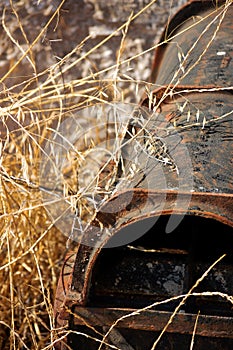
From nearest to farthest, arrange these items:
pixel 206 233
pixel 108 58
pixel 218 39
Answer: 1. pixel 206 233
2. pixel 218 39
3. pixel 108 58

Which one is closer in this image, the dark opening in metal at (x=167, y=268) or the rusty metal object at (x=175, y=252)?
the rusty metal object at (x=175, y=252)

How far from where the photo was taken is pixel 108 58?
536 centimetres

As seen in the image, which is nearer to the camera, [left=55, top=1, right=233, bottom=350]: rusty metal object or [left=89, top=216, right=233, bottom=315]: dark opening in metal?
[left=55, top=1, right=233, bottom=350]: rusty metal object

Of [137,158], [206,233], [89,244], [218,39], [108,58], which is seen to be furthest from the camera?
[108,58]

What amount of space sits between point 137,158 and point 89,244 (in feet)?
1.61

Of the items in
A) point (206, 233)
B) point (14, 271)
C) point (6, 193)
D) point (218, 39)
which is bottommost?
point (14, 271)

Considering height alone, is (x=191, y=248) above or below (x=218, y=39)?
below

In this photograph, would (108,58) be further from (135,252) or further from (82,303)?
(82,303)

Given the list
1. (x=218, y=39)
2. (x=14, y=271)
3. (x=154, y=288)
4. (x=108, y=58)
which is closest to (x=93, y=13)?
(x=108, y=58)

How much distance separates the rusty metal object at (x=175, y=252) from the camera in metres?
2.20

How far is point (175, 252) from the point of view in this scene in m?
2.79

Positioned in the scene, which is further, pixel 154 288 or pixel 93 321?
pixel 154 288

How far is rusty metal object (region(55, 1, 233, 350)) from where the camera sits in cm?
220

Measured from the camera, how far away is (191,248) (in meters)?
2.71
